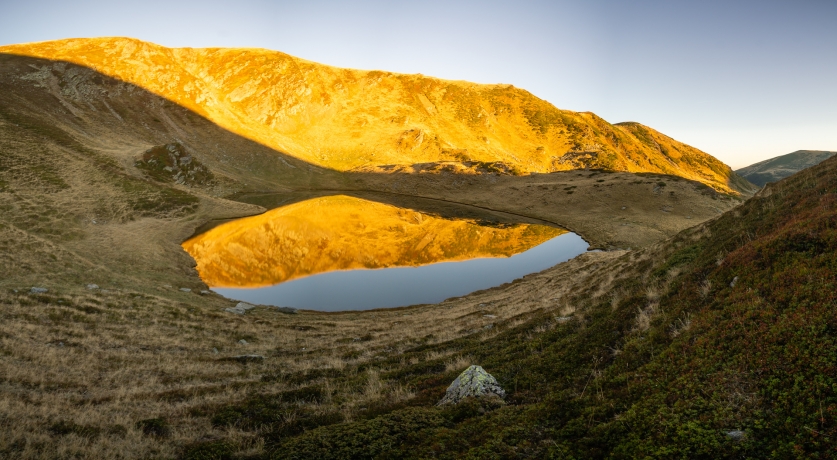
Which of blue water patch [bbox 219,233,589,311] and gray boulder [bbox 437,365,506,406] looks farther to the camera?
blue water patch [bbox 219,233,589,311]

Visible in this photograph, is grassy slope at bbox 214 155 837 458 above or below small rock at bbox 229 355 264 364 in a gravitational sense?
above

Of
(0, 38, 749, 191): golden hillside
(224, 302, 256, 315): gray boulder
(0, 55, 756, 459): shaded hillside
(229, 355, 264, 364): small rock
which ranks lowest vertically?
(229, 355, 264, 364): small rock

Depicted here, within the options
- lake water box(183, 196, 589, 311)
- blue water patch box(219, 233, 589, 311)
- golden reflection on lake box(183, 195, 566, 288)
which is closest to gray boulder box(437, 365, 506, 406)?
blue water patch box(219, 233, 589, 311)

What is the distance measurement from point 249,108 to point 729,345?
14869 centimetres

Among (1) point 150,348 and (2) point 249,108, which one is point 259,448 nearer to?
(1) point 150,348

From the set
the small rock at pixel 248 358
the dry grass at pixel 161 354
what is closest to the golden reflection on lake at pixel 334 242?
the dry grass at pixel 161 354

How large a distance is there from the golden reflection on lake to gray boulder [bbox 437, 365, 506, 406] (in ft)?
102

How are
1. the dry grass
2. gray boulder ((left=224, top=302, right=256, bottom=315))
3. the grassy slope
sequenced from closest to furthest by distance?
the grassy slope < the dry grass < gray boulder ((left=224, top=302, right=256, bottom=315))

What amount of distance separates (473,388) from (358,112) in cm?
14693

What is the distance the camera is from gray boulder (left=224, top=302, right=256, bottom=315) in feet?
89.2

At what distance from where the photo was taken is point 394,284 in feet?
124

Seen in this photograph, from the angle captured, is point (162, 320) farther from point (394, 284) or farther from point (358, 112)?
point (358, 112)

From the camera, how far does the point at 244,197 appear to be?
82.2 m

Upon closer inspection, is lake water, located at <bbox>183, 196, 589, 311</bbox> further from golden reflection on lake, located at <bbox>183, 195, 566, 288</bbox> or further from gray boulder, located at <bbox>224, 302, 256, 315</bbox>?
gray boulder, located at <bbox>224, 302, 256, 315</bbox>
